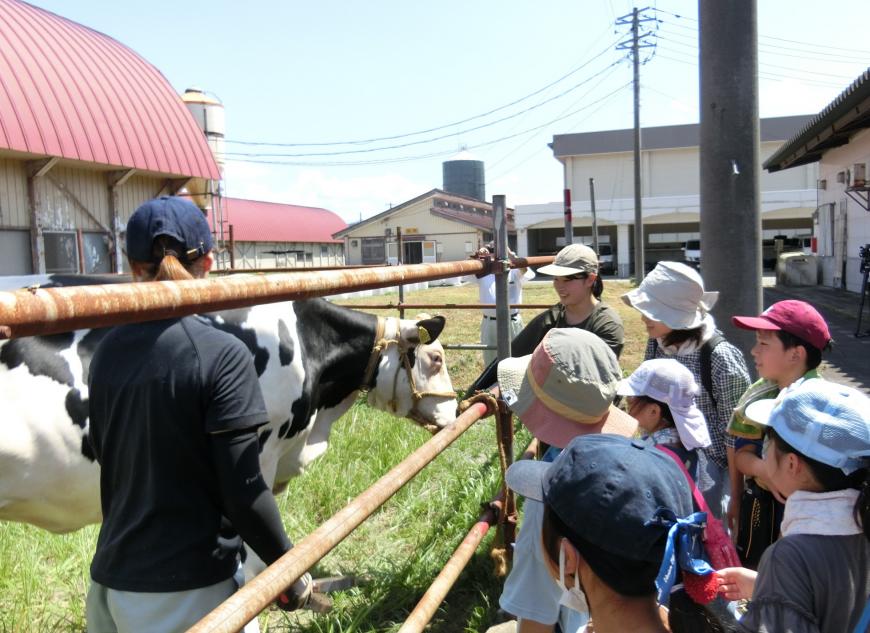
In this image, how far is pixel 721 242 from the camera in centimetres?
340

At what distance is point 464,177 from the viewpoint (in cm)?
6203

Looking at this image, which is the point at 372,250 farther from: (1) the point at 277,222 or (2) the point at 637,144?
(2) the point at 637,144

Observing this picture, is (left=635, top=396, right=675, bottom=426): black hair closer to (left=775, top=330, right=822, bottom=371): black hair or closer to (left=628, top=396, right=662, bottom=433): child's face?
(left=628, top=396, right=662, bottom=433): child's face

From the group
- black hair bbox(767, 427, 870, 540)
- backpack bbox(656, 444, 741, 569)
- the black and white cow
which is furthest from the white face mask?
the black and white cow

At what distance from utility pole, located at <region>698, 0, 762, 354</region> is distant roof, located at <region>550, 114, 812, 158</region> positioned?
34278mm

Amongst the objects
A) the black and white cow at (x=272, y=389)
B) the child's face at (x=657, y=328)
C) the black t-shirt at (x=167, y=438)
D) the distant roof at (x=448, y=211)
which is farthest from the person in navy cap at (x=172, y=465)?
the distant roof at (x=448, y=211)

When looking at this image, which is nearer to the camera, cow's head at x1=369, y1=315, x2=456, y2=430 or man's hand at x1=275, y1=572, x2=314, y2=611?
man's hand at x1=275, y1=572, x2=314, y2=611

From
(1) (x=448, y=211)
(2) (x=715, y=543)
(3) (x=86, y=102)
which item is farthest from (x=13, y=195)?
(1) (x=448, y=211)

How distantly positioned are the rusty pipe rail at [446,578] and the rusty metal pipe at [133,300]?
1016 millimetres

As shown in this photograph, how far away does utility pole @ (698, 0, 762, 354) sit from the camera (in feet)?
10.7

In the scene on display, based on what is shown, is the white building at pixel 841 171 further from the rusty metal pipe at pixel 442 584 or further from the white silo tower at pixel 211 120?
the white silo tower at pixel 211 120

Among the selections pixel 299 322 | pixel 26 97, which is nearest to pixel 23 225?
pixel 26 97

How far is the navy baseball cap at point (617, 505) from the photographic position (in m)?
1.18

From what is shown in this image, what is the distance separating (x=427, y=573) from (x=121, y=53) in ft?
44.5
